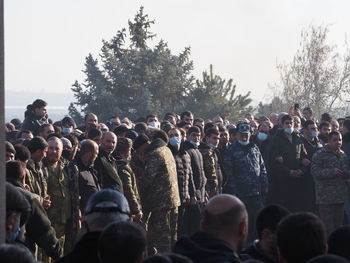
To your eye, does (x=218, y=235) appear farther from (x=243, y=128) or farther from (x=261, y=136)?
(x=261, y=136)

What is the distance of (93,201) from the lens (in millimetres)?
5770

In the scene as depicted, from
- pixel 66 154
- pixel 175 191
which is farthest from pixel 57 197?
pixel 175 191

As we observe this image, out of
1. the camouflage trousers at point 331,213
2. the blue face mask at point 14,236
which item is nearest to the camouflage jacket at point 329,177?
the camouflage trousers at point 331,213

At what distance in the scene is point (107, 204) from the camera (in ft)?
18.8

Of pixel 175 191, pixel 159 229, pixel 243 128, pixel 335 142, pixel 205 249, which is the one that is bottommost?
pixel 159 229

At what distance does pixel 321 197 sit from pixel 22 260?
35.5 ft

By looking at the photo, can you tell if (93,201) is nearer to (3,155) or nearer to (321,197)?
(3,155)

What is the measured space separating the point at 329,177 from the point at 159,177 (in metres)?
3.03

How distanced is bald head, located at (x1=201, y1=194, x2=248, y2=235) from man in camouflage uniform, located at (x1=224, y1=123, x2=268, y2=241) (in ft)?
32.0

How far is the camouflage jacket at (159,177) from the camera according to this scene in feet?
43.5

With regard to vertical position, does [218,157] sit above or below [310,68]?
below

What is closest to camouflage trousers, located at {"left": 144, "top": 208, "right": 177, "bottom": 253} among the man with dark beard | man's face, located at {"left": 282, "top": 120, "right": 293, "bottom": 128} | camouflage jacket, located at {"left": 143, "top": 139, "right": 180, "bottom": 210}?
camouflage jacket, located at {"left": 143, "top": 139, "right": 180, "bottom": 210}

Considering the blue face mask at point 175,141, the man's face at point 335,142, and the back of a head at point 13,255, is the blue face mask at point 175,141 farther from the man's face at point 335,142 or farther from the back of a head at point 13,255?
the back of a head at point 13,255

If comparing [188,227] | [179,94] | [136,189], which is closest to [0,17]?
[136,189]
